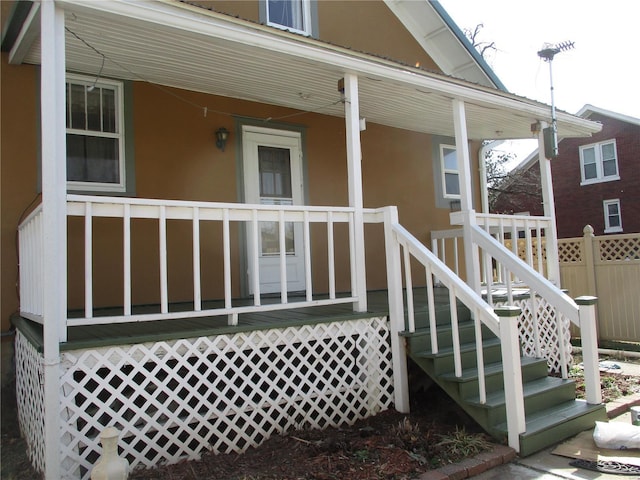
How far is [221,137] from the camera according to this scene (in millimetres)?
6047

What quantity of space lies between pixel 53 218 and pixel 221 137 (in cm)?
313

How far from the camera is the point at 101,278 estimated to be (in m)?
5.27

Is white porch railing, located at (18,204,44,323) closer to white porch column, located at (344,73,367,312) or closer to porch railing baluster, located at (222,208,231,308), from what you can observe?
porch railing baluster, located at (222,208,231,308)

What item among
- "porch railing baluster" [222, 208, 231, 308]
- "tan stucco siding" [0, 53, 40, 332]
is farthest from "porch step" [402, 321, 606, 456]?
"tan stucco siding" [0, 53, 40, 332]

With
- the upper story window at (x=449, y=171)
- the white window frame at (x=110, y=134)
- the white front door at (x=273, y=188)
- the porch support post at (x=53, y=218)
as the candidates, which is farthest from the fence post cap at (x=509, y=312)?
the upper story window at (x=449, y=171)

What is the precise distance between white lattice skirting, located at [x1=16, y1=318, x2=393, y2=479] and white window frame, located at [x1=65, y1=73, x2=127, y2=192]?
173cm

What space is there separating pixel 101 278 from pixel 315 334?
2554 millimetres

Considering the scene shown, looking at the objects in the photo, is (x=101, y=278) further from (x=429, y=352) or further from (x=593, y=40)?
(x=593, y=40)

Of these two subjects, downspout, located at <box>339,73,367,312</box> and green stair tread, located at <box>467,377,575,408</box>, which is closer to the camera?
green stair tread, located at <box>467,377,575,408</box>

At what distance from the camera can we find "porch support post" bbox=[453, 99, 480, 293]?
5453 mm

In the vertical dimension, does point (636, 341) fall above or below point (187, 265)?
below

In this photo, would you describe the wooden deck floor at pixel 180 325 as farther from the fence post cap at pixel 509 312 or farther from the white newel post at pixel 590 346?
the white newel post at pixel 590 346

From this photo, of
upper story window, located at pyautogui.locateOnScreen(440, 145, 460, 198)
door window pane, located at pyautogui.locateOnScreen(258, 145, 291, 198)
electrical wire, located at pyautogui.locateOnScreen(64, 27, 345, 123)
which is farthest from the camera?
upper story window, located at pyautogui.locateOnScreen(440, 145, 460, 198)

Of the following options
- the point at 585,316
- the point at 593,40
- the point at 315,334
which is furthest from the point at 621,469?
the point at 593,40
